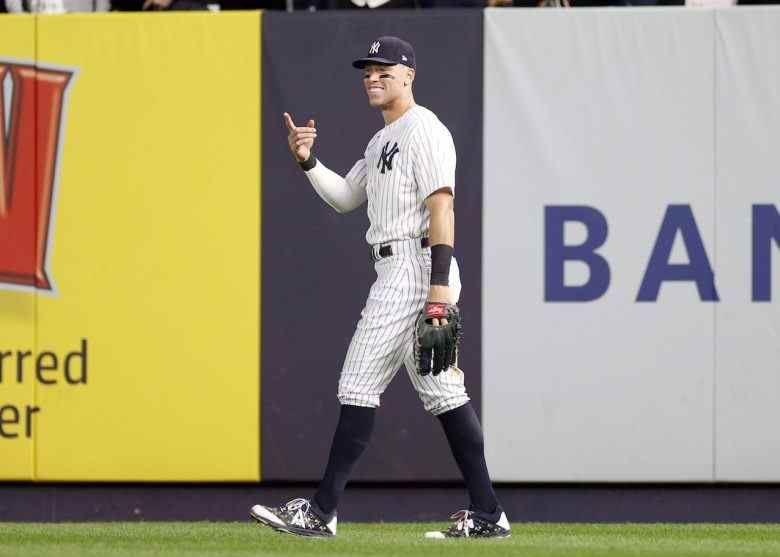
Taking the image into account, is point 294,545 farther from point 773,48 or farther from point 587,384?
point 773,48

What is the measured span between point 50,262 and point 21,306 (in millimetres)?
266

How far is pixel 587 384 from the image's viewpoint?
794cm

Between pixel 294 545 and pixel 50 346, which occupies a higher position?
pixel 50 346

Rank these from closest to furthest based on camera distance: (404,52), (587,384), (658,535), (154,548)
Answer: (154,548) → (404,52) → (658,535) → (587,384)

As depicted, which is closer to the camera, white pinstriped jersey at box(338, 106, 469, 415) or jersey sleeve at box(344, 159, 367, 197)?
white pinstriped jersey at box(338, 106, 469, 415)

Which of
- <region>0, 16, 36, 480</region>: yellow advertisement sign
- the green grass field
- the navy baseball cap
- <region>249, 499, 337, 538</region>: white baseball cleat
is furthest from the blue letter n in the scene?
<region>0, 16, 36, 480</region>: yellow advertisement sign

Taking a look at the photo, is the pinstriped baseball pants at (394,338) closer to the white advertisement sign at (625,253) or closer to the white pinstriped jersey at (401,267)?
the white pinstriped jersey at (401,267)

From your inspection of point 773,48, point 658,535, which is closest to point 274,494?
point 658,535

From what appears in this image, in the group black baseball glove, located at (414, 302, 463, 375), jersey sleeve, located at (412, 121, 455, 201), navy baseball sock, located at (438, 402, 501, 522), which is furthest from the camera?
navy baseball sock, located at (438, 402, 501, 522)

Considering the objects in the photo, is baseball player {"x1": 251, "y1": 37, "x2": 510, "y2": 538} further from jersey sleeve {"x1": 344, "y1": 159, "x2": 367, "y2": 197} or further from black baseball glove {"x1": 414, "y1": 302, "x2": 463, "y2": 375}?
jersey sleeve {"x1": 344, "y1": 159, "x2": 367, "y2": 197}

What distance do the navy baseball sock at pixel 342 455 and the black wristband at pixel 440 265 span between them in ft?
1.82

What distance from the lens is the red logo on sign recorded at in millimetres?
7957

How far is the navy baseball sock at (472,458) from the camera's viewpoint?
19.9ft

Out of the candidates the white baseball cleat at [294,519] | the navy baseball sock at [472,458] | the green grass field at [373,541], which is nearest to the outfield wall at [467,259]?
the green grass field at [373,541]
